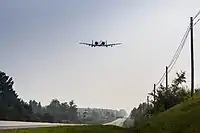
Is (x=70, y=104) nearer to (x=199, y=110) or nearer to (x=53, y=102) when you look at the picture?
(x=53, y=102)

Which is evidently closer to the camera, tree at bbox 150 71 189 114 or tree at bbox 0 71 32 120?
tree at bbox 150 71 189 114

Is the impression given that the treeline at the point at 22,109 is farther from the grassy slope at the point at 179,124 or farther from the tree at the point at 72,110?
the grassy slope at the point at 179,124

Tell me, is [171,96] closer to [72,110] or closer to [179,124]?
[179,124]

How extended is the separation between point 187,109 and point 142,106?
7281cm

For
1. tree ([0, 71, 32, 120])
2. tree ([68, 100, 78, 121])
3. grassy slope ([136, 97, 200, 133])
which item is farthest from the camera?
tree ([68, 100, 78, 121])

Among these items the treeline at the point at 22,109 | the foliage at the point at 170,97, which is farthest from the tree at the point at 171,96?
the treeline at the point at 22,109

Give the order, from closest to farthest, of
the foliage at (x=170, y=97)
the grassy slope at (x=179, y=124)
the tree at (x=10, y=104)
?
the grassy slope at (x=179, y=124) < the foliage at (x=170, y=97) < the tree at (x=10, y=104)

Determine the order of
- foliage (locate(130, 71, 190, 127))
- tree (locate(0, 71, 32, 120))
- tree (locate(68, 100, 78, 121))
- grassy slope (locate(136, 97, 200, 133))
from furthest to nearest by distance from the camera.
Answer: tree (locate(68, 100, 78, 121)) → tree (locate(0, 71, 32, 120)) → foliage (locate(130, 71, 190, 127)) → grassy slope (locate(136, 97, 200, 133))

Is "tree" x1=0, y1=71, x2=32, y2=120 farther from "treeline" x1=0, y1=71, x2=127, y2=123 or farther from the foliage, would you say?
the foliage

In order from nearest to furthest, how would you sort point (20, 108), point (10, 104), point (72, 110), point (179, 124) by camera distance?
point (179, 124)
point (20, 108)
point (10, 104)
point (72, 110)

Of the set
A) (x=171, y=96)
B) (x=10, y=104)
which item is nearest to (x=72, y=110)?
(x=10, y=104)

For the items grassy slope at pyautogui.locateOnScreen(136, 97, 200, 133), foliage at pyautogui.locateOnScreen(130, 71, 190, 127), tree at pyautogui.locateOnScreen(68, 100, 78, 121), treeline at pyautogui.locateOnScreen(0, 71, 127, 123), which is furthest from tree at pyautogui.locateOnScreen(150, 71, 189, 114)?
tree at pyautogui.locateOnScreen(68, 100, 78, 121)

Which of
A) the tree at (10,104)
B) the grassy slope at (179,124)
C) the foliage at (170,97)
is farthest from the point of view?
the tree at (10,104)

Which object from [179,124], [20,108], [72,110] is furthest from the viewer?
[72,110]
